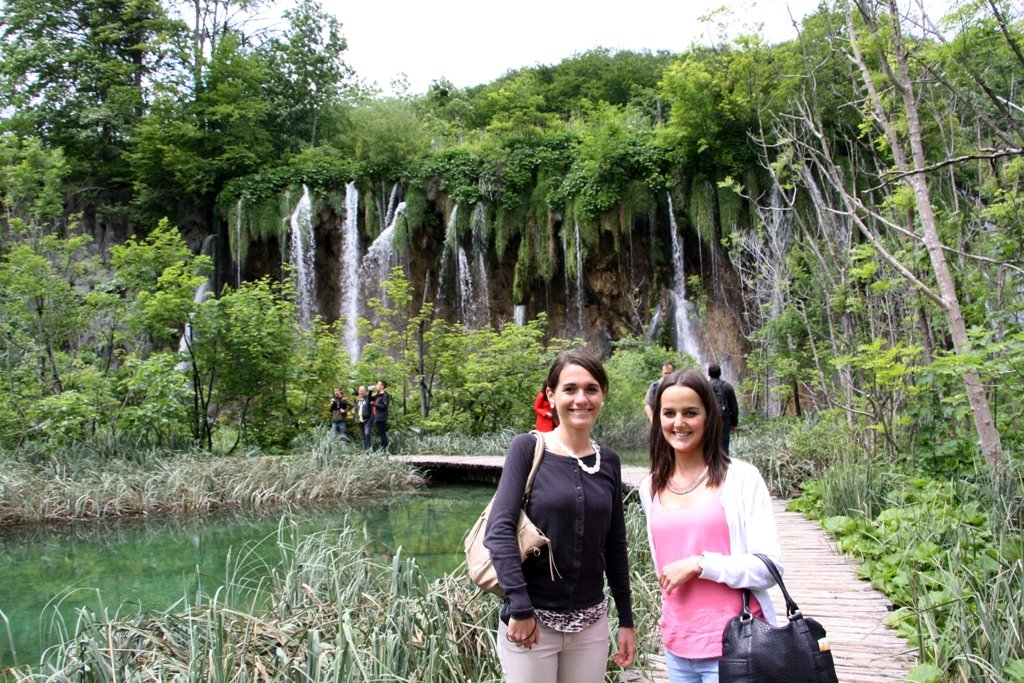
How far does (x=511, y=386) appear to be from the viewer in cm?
1398

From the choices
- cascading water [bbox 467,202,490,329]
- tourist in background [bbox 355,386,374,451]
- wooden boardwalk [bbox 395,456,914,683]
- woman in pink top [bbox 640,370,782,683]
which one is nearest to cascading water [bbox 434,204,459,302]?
cascading water [bbox 467,202,490,329]

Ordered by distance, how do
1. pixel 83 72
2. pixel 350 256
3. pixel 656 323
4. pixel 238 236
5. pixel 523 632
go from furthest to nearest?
1. pixel 83 72
2. pixel 238 236
3. pixel 350 256
4. pixel 656 323
5. pixel 523 632

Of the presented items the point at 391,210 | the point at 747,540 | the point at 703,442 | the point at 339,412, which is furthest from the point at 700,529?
the point at 391,210

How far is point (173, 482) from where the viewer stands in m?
9.45

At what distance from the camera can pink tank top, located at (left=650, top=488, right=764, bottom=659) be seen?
1.80 meters

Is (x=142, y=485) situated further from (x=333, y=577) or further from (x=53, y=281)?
(x=333, y=577)

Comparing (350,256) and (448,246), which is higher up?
(448,246)

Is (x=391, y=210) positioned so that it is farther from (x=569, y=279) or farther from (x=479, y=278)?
(x=569, y=279)

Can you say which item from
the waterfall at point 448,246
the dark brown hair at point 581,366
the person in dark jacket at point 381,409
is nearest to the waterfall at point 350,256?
the waterfall at point 448,246

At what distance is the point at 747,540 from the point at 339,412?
11463 mm

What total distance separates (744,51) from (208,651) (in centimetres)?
1597

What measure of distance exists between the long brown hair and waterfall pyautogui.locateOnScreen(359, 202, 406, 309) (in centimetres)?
1872

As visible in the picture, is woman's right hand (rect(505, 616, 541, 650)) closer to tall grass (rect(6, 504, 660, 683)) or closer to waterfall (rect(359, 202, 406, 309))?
tall grass (rect(6, 504, 660, 683))

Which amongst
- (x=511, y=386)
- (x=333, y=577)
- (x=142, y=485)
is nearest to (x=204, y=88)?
(x=511, y=386)
